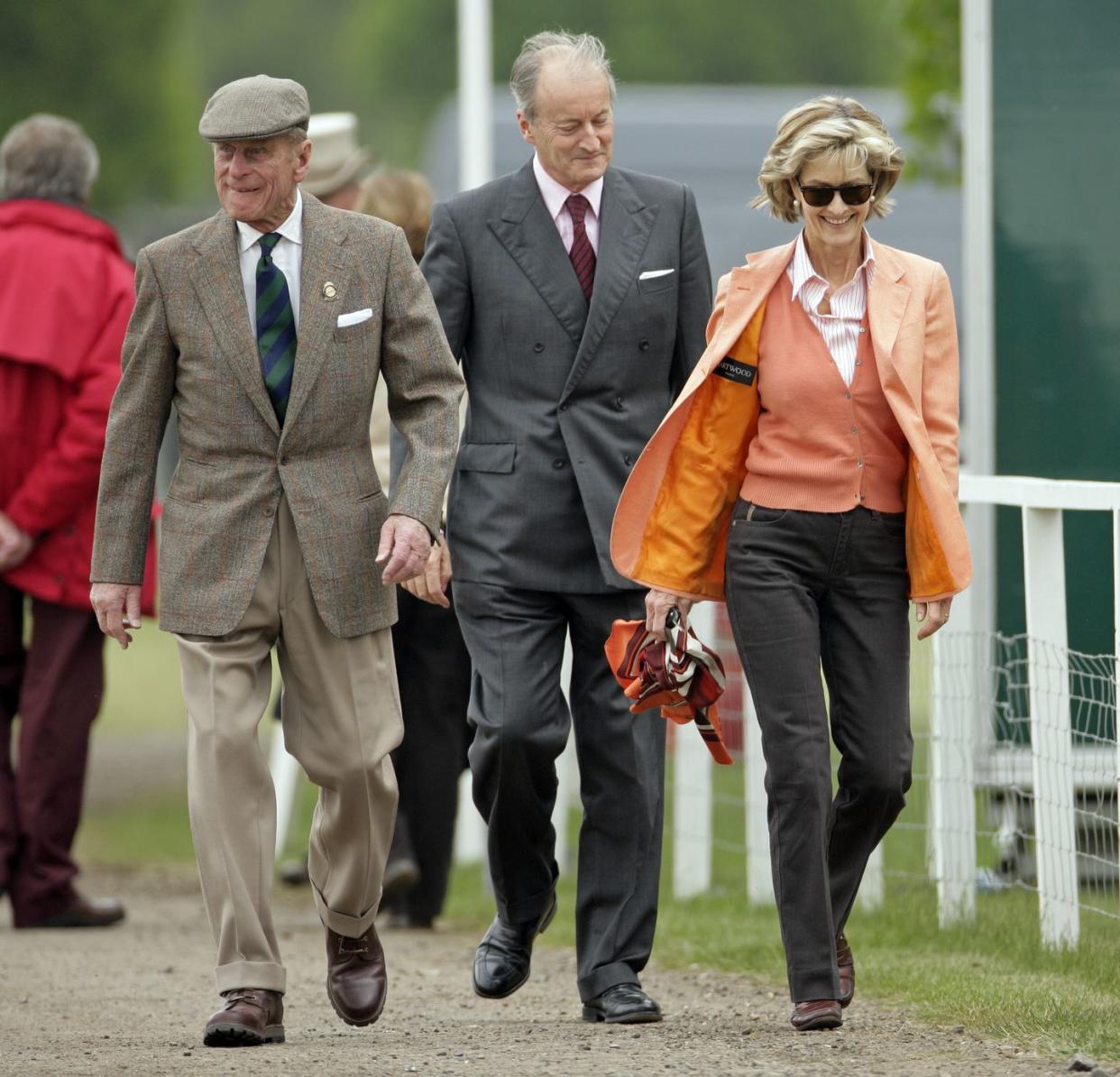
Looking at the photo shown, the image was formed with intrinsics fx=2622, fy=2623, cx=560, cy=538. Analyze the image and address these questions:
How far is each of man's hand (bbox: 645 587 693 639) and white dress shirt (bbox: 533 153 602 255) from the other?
952 mm

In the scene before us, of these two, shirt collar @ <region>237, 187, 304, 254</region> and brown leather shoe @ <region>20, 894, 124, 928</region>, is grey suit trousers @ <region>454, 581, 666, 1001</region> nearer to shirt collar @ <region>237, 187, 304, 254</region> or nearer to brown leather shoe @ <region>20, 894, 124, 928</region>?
shirt collar @ <region>237, 187, 304, 254</region>

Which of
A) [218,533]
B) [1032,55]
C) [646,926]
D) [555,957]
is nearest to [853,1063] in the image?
[646,926]

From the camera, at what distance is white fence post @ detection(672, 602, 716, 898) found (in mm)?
9016

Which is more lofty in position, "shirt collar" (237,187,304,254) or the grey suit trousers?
"shirt collar" (237,187,304,254)

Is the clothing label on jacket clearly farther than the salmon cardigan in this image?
Yes

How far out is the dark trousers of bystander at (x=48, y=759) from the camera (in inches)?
340

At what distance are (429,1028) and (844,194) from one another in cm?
222

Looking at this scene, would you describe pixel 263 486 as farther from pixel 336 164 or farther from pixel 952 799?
pixel 336 164

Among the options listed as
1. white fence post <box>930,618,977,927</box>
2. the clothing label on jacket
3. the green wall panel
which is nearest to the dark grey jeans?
the clothing label on jacket

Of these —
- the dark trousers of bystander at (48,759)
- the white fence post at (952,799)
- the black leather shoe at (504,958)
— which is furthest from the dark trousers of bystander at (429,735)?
the black leather shoe at (504,958)

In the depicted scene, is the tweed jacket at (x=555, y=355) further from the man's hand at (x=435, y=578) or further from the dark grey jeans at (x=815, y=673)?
the dark grey jeans at (x=815, y=673)

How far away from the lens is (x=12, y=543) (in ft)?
27.9

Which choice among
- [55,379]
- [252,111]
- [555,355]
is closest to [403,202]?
[55,379]

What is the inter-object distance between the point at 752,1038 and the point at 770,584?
1011mm
